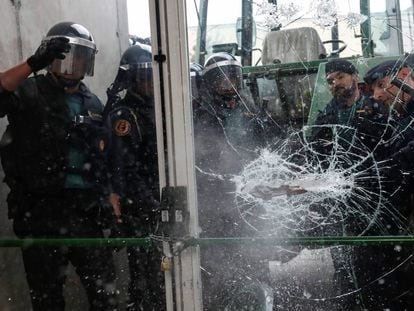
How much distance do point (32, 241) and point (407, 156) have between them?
1.69m

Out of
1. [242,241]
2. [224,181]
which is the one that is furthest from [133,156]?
[242,241]

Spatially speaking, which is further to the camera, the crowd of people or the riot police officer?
the crowd of people

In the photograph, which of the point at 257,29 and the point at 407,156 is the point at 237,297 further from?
the point at 257,29

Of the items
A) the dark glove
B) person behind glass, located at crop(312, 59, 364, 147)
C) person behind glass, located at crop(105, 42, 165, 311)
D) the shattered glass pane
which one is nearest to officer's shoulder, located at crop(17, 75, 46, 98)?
the dark glove

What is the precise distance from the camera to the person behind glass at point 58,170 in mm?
2441

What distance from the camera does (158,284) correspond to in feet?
8.12

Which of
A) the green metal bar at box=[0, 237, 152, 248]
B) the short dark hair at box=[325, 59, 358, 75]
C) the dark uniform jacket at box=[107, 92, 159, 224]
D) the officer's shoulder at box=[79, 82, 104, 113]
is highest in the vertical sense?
the short dark hair at box=[325, 59, 358, 75]

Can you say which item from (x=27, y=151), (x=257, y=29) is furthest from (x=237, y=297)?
(x=257, y=29)

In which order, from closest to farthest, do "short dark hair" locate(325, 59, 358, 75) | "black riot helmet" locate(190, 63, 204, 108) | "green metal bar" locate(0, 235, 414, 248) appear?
"green metal bar" locate(0, 235, 414, 248) < "black riot helmet" locate(190, 63, 204, 108) < "short dark hair" locate(325, 59, 358, 75)

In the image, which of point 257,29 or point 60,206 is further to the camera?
point 257,29

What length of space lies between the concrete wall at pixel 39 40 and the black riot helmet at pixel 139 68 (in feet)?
0.50

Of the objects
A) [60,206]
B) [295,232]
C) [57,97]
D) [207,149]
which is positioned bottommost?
[295,232]

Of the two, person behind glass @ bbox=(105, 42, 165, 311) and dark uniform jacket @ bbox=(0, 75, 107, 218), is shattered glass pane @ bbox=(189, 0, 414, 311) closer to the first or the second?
person behind glass @ bbox=(105, 42, 165, 311)

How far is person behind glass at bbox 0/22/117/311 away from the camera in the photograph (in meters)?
2.44
